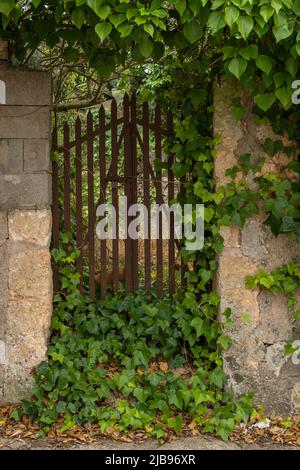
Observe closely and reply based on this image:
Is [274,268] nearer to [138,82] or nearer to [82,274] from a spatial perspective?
[82,274]

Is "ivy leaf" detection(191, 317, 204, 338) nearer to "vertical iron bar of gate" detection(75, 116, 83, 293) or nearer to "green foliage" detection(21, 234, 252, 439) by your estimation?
"green foliage" detection(21, 234, 252, 439)

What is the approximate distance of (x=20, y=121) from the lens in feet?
13.4

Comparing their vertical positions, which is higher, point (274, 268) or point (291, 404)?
point (274, 268)

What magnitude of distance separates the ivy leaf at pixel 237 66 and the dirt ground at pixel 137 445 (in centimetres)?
233

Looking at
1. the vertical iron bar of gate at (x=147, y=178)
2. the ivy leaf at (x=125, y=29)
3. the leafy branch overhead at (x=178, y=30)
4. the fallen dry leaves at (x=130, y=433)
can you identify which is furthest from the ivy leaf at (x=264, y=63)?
the fallen dry leaves at (x=130, y=433)

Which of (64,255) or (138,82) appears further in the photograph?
(138,82)

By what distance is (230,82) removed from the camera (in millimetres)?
4074

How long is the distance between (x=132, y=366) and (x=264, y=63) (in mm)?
2203

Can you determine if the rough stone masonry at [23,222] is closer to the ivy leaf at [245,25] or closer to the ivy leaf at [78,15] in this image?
the ivy leaf at [78,15]

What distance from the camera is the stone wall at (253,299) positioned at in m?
4.09

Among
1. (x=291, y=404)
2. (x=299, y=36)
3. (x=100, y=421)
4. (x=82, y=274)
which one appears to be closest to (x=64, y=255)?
(x=82, y=274)

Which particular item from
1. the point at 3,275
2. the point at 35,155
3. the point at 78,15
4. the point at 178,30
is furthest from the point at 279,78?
the point at 3,275

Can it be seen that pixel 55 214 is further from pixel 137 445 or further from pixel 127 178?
pixel 137 445
